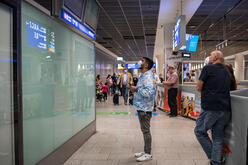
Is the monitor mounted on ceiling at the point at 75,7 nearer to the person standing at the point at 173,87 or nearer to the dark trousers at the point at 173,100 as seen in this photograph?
the person standing at the point at 173,87

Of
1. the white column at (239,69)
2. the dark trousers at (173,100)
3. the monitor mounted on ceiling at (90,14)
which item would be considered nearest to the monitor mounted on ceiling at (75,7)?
the monitor mounted on ceiling at (90,14)

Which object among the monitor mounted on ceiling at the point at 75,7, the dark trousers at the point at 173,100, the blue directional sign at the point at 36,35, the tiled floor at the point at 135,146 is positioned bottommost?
the tiled floor at the point at 135,146

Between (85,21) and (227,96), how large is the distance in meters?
3.18

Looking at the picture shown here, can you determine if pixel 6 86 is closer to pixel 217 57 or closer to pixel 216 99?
pixel 216 99

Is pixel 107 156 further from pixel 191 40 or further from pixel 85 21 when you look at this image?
pixel 191 40

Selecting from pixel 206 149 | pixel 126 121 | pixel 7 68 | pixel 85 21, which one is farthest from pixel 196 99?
pixel 7 68

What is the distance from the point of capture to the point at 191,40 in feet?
36.0

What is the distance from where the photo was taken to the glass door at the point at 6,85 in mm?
2180

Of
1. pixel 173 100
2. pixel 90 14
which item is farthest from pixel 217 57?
pixel 173 100

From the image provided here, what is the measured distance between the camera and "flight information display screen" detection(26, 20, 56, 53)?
2680mm

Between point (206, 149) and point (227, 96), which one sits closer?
point (227, 96)

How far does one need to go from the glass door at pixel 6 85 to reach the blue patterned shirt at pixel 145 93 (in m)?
1.94

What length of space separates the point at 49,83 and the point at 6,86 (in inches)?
39.1

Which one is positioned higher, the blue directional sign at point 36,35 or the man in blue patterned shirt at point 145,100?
the blue directional sign at point 36,35
